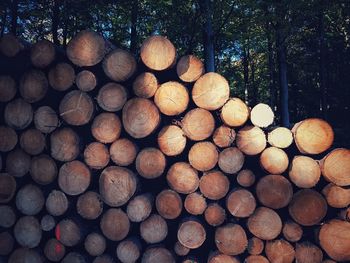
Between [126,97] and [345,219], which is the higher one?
[126,97]

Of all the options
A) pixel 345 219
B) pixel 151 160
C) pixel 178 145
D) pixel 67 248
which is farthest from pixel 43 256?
pixel 345 219

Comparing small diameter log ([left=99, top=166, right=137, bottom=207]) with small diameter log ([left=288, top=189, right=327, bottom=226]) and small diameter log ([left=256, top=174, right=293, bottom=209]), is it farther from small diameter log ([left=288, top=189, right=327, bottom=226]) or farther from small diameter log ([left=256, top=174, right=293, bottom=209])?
small diameter log ([left=288, top=189, right=327, bottom=226])

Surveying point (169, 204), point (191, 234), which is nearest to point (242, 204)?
point (191, 234)

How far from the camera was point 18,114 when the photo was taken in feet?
9.59

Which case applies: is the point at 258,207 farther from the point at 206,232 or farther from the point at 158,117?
the point at 158,117

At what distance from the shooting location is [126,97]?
2.86 meters

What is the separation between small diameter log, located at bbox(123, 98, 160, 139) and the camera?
280 cm

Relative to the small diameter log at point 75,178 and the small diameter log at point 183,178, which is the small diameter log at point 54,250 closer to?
the small diameter log at point 75,178

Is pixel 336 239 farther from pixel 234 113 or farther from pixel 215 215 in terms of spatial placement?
pixel 234 113

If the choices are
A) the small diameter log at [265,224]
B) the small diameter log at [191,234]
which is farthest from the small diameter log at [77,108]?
the small diameter log at [265,224]

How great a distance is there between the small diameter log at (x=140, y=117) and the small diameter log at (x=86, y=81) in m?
0.38

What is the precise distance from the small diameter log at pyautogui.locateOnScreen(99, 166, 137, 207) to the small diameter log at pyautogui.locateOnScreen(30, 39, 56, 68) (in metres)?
1.18

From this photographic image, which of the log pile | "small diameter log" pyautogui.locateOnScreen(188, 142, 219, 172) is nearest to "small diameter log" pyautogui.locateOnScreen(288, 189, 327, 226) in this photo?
the log pile

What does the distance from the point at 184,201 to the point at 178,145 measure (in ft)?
1.93
